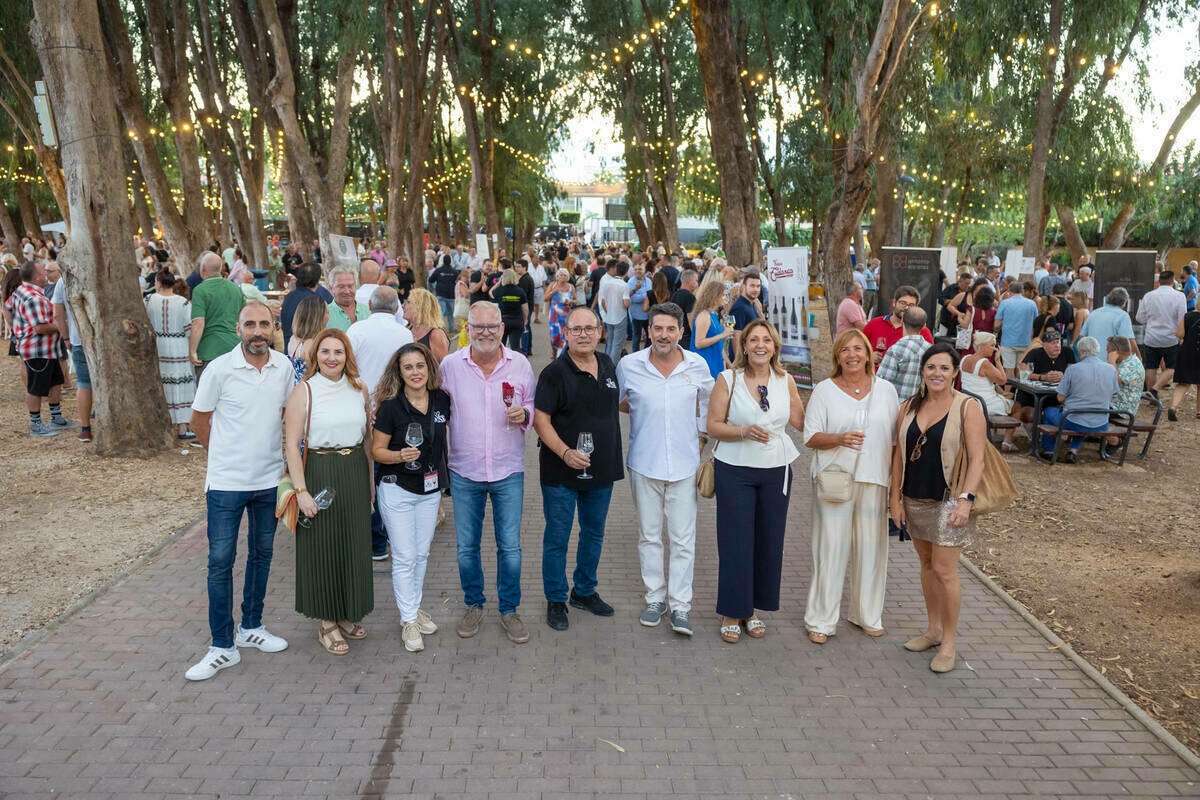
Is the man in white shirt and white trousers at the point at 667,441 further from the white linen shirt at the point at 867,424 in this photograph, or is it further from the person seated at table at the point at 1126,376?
the person seated at table at the point at 1126,376

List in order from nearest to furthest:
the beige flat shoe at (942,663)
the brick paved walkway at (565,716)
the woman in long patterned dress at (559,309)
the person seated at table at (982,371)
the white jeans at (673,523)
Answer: the brick paved walkway at (565,716) < the beige flat shoe at (942,663) < the white jeans at (673,523) < the person seated at table at (982,371) < the woman in long patterned dress at (559,309)

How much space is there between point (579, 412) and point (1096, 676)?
3.26 m

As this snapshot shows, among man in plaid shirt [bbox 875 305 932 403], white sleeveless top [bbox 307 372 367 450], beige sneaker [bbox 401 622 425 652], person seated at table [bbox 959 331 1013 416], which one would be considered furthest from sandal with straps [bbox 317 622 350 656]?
person seated at table [bbox 959 331 1013 416]

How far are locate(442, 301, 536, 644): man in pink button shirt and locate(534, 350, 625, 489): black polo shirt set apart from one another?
165mm

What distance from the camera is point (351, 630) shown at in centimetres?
529

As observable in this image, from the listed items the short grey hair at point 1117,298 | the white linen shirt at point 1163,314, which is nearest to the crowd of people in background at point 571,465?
the short grey hair at point 1117,298

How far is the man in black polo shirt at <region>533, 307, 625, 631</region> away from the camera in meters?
5.11

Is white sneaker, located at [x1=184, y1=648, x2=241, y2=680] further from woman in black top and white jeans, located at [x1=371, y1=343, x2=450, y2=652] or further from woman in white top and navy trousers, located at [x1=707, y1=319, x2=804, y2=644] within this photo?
woman in white top and navy trousers, located at [x1=707, y1=319, x2=804, y2=644]

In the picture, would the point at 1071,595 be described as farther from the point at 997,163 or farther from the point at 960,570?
the point at 997,163

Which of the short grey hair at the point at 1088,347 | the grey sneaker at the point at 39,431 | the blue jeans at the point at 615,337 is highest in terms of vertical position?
the short grey hair at the point at 1088,347

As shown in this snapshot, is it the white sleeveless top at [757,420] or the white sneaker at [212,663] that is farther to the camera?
the white sleeveless top at [757,420]

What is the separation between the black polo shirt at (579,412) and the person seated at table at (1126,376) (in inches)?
283

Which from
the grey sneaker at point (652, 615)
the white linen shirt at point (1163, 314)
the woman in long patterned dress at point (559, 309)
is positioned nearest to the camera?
the grey sneaker at point (652, 615)

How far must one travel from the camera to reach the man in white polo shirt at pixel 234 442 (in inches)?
→ 186
